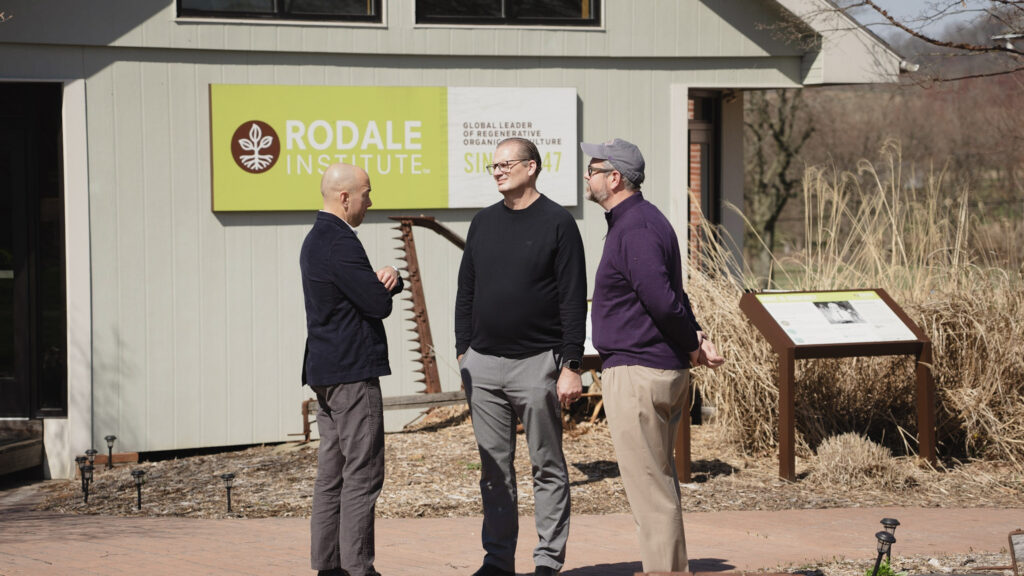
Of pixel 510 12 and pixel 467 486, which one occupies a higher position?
pixel 510 12

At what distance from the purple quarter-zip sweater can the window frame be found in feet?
18.5

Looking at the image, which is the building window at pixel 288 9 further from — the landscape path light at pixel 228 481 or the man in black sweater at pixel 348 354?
the man in black sweater at pixel 348 354

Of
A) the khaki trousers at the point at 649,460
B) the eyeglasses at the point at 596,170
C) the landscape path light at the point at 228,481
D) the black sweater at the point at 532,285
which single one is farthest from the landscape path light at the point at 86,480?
the eyeglasses at the point at 596,170

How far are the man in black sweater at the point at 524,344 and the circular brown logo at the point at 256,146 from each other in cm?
482

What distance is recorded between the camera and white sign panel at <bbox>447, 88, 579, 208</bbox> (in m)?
10.2

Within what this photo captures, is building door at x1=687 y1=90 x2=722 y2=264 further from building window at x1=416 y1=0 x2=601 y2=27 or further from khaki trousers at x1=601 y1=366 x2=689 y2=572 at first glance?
khaki trousers at x1=601 y1=366 x2=689 y2=572

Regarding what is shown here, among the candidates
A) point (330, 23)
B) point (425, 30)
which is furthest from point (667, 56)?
point (330, 23)

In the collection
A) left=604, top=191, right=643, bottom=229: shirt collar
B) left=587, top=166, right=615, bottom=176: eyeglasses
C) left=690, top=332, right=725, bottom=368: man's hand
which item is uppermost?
left=587, top=166, right=615, bottom=176: eyeglasses

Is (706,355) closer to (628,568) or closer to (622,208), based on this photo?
(622,208)

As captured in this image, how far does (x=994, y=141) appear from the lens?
3719 centimetres

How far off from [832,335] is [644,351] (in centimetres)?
362

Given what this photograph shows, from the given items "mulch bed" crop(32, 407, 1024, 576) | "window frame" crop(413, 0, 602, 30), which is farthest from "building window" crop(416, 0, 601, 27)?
"mulch bed" crop(32, 407, 1024, 576)

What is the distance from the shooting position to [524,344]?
5223mm

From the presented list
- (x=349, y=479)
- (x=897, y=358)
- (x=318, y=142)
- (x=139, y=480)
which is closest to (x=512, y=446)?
(x=349, y=479)
